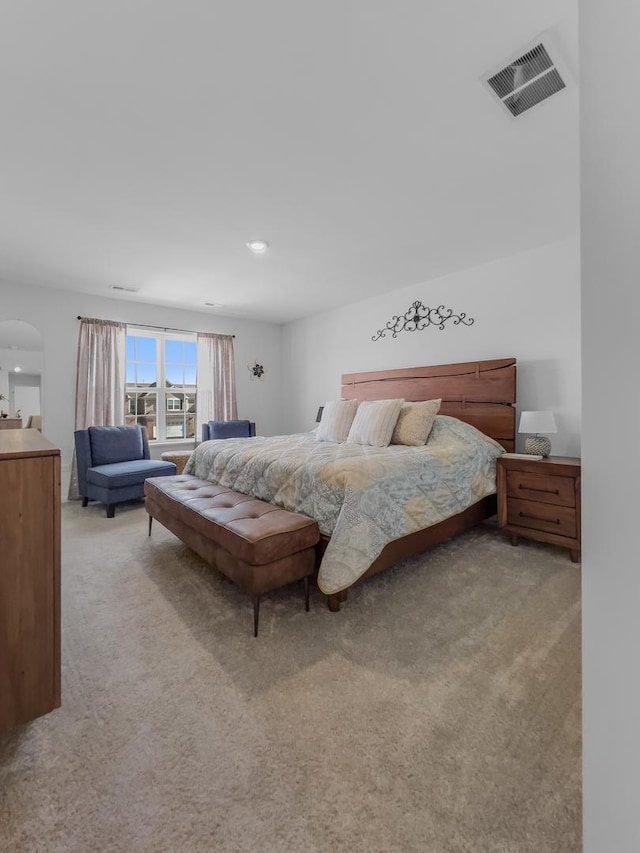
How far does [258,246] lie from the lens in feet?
10.3

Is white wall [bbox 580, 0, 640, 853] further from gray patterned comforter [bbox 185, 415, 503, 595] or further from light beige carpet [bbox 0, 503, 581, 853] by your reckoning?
gray patterned comforter [bbox 185, 415, 503, 595]

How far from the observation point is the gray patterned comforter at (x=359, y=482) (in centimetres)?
197

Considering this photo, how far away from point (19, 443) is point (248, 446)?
6.02 feet

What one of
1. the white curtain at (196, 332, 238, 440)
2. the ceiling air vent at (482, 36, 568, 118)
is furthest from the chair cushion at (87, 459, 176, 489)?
the ceiling air vent at (482, 36, 568, 118)

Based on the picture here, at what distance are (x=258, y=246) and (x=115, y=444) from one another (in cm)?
266

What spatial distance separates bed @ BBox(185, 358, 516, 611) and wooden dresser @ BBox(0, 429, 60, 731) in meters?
1.14

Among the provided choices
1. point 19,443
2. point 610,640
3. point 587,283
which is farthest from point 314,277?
point 610,640

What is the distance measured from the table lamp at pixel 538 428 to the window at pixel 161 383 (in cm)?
419

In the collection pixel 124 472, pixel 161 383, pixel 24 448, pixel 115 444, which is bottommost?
pixel 124 472

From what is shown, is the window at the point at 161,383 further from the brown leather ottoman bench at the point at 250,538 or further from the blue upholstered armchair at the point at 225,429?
the brown leather ottoman bench at the point at 250,538

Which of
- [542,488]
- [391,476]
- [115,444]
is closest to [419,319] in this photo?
[542,488]

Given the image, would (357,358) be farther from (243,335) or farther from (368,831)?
(368,831)

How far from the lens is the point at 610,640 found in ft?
1.70

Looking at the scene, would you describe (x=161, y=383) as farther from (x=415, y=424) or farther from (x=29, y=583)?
(x=29, y=583)
